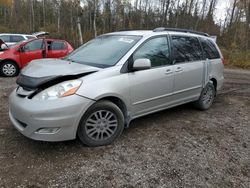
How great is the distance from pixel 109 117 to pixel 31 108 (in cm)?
107

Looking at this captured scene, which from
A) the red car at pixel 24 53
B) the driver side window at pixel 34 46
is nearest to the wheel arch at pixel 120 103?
the red car at pixel 24 53

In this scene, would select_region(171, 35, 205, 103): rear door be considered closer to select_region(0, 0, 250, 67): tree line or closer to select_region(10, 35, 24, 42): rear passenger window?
select_region(10, 35, 24, 42): rear passenger window

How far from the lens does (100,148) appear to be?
3.47 meters

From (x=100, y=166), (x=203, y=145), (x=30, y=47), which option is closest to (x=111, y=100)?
(x=100, y=166)

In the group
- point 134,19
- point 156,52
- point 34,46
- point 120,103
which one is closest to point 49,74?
point 120,103

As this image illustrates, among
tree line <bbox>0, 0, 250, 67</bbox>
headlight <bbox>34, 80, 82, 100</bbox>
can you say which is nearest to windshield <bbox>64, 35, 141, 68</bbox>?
headlight <bbox>34, 80, 82, 100</bbox>

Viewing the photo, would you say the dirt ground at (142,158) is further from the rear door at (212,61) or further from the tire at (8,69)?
the tire at (8,69)

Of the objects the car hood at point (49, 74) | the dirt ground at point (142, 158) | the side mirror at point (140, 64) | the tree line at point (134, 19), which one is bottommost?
the dirt ground at point (142, 158)

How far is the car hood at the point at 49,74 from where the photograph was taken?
311cm

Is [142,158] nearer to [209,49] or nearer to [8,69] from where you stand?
[209,49]

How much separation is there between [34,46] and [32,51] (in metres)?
0.27

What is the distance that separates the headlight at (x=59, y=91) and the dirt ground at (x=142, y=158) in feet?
2.62

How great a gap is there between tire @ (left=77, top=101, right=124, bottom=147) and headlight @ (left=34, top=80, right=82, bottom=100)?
367 mm

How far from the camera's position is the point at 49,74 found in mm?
3180
